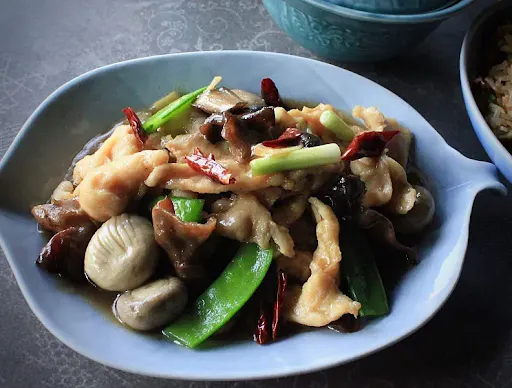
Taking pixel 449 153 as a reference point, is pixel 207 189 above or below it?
above

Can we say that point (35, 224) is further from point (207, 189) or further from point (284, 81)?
point (284, 81)

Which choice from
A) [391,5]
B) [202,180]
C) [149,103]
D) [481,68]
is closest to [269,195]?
[202,180]

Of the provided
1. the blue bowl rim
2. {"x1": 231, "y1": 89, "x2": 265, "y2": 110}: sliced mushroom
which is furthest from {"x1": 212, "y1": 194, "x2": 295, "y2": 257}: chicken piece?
the blue bowl rim

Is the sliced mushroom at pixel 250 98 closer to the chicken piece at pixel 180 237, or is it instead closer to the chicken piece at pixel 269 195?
the chicken piece at pixel 269 195

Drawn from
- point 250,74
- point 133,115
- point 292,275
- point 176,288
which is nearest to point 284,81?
point 250,74

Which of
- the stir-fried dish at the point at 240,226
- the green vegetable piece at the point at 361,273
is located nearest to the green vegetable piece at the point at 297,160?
the stir-fried dish at the point at 240,226

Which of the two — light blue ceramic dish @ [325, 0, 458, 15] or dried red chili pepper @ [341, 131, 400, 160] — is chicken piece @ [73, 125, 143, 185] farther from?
light blue ceramic dish @ [325, 0, 458, 15]
